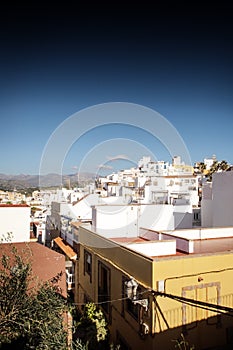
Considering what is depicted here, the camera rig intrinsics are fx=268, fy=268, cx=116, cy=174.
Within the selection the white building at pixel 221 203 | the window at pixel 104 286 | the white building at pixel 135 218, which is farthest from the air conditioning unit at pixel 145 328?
the white building at pixel 221 203

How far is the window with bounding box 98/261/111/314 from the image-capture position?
5632 mm

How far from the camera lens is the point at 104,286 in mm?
5938

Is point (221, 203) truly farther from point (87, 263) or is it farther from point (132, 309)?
point (132, 309)

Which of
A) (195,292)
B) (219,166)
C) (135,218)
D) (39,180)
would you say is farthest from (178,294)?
(219,166)

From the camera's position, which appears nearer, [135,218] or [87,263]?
[87,263]

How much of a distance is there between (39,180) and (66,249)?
332cm

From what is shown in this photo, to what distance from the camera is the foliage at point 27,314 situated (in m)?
2.99

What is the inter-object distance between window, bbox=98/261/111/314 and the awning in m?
1.99

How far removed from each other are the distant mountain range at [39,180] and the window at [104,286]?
234 centimetres

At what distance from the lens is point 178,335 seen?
4223 millimetres

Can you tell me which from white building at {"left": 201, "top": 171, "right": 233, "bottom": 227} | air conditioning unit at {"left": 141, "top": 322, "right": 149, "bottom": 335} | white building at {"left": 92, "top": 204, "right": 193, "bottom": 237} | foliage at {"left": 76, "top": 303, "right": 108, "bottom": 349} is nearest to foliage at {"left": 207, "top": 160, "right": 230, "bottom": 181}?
white building at {"left": 201, "top": 171, "right": 233, "bottom": 227}

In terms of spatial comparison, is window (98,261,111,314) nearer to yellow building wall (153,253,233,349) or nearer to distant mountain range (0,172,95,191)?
yellow building wall (153,253,233,349)

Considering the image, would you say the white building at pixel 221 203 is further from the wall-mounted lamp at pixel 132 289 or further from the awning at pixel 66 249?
the wall-mounted lamp at pixel 132 289

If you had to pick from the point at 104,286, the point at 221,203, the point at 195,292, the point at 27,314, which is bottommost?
the point at 104,286
